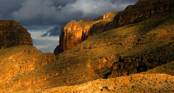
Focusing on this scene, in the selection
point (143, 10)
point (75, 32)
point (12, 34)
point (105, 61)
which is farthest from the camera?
point (75, 32)

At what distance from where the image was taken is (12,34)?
80125mm

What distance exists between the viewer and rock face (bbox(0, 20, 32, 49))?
76.1 m

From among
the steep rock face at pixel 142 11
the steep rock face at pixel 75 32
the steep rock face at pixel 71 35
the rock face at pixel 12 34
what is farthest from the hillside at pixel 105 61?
the steep rock face at pixel 71 35

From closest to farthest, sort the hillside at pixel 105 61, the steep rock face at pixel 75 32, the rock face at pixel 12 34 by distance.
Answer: the hillside at pixel 105 61 < the rock face at pixel 12 34 < the steep rock face at pixel 75 32

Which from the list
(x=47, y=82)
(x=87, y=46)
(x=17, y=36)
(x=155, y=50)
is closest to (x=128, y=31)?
(x=87, y=46)

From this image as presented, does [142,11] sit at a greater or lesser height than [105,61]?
greater

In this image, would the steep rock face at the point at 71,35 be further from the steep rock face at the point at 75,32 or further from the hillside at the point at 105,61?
the hillside at the point at 105,61

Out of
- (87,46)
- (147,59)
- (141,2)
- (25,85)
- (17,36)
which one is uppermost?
(141,2)

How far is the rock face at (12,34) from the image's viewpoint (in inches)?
2995

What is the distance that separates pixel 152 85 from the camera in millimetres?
18922

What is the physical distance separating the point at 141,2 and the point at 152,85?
61748mm

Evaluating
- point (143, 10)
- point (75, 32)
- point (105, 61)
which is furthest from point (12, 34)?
point (143, 10)

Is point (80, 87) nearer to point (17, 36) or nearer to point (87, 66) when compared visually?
point (87, 66)

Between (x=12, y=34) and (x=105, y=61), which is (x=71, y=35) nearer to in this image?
(x=12, y=34)
